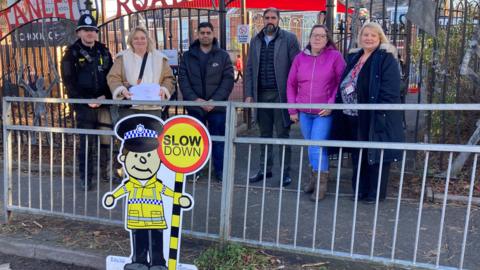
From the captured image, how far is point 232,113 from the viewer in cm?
349

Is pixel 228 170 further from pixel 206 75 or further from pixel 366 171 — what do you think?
pixel 206 75

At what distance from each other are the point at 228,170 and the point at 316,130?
4.96 feet

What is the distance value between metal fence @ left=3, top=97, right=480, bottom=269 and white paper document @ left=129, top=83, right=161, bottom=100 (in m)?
0.81

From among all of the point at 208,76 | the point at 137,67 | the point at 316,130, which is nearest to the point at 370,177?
the point at 316,130

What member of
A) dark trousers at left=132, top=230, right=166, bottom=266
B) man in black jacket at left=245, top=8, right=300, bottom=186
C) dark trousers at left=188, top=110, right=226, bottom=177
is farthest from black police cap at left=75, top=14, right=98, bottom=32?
dark trousers at left=132, top=230, right=166, bottom=266

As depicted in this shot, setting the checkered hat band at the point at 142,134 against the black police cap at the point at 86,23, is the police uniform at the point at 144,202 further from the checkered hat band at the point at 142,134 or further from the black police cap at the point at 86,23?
the black police cap at the point at 86,23

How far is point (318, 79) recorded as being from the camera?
15.3 ft

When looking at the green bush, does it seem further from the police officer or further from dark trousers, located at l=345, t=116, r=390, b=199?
the police officer

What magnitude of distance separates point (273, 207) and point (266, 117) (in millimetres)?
1136

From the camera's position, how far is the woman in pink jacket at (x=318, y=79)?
4645 mm

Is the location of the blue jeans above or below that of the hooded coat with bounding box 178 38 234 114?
below

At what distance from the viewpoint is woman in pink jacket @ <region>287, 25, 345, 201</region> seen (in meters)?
4.64

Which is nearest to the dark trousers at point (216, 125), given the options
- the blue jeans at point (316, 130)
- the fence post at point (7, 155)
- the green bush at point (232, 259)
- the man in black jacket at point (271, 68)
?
the man in black jacket at point (271, 68)

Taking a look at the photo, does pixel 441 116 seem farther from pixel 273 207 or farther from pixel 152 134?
pixel 152 134
